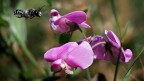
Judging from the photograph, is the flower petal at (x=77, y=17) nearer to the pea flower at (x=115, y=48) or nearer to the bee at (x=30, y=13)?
the pea flower at (x=115, y=48)

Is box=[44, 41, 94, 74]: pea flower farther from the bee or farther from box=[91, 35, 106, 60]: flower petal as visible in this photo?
the bee

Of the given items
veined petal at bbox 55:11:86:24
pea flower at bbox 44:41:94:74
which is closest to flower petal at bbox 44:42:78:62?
pea flower at bbox 44:41:94:74

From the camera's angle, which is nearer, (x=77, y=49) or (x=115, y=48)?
(x=77, y=49)

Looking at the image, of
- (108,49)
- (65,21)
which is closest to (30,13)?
(65,21)

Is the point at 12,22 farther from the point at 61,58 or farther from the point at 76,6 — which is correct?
the point at 61,58

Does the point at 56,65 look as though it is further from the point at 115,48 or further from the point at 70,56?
the point at 115,48

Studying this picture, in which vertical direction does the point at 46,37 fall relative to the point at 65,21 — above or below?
below

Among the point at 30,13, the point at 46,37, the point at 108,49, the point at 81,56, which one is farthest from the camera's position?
the point at 46,37
